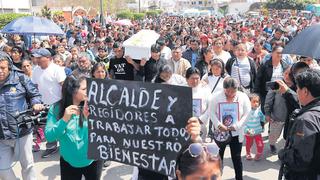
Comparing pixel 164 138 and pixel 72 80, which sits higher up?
pixel 72 80

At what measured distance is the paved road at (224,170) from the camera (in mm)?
5448

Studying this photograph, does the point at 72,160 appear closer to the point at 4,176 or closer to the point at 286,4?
the point at 4,176

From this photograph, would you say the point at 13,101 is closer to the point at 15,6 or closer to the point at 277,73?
the point at 277,73

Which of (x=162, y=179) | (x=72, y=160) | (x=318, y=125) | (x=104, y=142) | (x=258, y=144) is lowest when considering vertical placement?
(x=258, y=144)

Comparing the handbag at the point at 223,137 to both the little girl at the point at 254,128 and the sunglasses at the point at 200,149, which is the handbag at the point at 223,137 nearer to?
the little girl at the point at 254,128

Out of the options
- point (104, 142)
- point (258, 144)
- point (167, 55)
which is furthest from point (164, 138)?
point (167, 55)

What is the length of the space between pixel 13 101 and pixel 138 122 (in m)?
1.78

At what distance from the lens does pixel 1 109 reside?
13.4 ft

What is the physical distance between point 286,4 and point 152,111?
66338mm

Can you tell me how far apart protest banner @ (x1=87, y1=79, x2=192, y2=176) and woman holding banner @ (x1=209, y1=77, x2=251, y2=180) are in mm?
1759

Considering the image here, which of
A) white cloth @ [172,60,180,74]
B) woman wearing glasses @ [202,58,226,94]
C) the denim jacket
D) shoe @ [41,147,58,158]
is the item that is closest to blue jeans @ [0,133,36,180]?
the denim jacket

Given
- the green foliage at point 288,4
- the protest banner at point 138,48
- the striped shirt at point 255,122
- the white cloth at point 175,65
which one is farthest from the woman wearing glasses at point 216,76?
the green foliage at point 288,4

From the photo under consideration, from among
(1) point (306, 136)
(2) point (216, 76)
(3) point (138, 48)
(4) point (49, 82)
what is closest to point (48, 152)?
(4) point (49, 82)

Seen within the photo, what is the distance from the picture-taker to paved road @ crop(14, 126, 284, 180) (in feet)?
17.9
